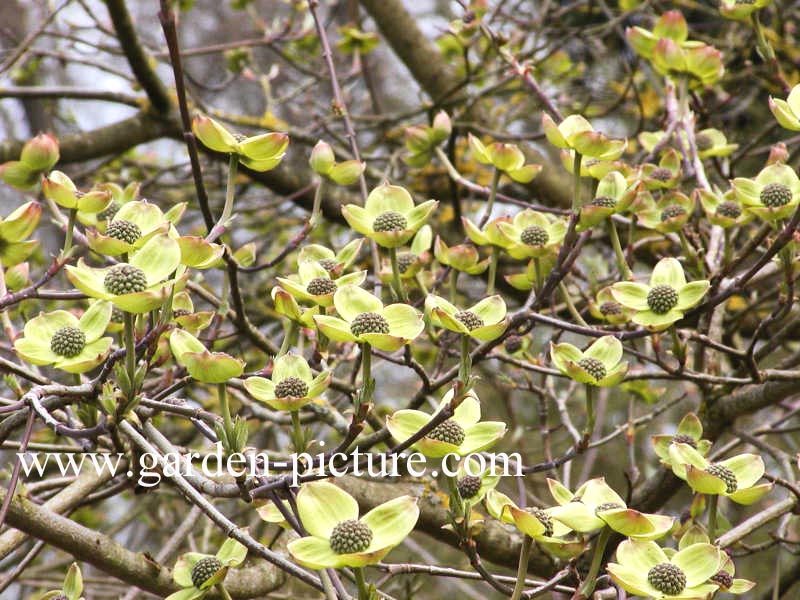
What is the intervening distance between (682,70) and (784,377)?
2.14 feet

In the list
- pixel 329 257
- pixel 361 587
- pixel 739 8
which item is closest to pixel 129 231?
pixel 329 257

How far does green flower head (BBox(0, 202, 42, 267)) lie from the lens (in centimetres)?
110

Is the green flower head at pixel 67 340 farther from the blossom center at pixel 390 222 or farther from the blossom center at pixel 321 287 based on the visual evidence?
the blossom center at pixel 390 222

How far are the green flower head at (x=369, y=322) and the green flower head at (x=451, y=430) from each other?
87mm

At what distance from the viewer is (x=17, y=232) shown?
1108 mm

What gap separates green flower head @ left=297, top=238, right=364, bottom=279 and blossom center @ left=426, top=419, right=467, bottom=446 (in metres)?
0.35

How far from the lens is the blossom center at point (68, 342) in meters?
1.09

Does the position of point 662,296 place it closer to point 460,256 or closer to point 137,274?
point 460,256

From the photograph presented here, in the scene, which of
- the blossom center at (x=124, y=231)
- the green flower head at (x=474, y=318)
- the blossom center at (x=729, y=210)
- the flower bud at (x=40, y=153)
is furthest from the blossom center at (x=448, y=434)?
the blossom center at (x=729, y=210)

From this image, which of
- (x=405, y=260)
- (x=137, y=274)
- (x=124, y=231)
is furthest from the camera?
(x=405, y=260)

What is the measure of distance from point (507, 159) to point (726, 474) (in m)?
0.63

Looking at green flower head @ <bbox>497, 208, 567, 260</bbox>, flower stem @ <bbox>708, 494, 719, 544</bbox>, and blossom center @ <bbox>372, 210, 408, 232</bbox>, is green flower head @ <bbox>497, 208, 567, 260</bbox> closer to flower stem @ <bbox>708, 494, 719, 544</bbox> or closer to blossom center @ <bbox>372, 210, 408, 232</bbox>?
blossom center @ <bbox>372, 210, 408, 232</bbox>

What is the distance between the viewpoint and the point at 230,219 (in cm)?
113

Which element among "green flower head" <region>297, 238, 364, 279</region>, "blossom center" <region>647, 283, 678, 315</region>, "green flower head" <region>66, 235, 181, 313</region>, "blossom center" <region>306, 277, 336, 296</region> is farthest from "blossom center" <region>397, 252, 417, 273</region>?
"green flower head" <region>66, 235, 181, 313</region>
